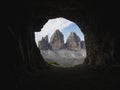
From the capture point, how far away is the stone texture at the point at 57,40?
91812 mm

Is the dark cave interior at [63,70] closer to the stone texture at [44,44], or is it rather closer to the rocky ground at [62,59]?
the rocky ground at [62,59]

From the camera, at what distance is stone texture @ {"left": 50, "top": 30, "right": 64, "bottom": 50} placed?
91.8 meters

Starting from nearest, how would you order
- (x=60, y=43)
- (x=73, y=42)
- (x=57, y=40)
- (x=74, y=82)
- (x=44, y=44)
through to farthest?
(x=74, y=82) → (x=44, y=44) → (x=60, y=43) → (x=57, y=40) → (x=73, y=42)

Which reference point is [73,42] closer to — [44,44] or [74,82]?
[44,44]

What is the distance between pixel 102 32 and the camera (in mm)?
16016

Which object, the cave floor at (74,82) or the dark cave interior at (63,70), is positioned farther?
the dark cave interior at (63,70)

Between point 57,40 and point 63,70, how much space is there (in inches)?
3061

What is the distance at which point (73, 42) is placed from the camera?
323 ft

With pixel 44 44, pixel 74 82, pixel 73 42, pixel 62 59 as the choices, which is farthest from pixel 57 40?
pixel 74 82

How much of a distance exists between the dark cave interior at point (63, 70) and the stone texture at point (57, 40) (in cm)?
7023

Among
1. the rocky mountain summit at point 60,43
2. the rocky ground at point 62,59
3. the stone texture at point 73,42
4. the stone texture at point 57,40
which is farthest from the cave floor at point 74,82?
the stone texture at point 73,42

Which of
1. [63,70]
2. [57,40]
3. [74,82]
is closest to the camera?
[74,82]

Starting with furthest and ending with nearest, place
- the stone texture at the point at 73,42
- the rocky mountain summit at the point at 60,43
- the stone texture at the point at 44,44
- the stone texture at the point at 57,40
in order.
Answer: the stone texture at the point at 73,42 < the stone texture at the point at 57,40 < the rocky mountain summit at the point at 60,43 < the stone texture at the point at 44,44

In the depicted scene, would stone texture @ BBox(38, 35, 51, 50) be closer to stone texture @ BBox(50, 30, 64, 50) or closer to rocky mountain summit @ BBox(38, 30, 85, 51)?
rocky mountain summit @ BBox(38, 30, 85, 51)
